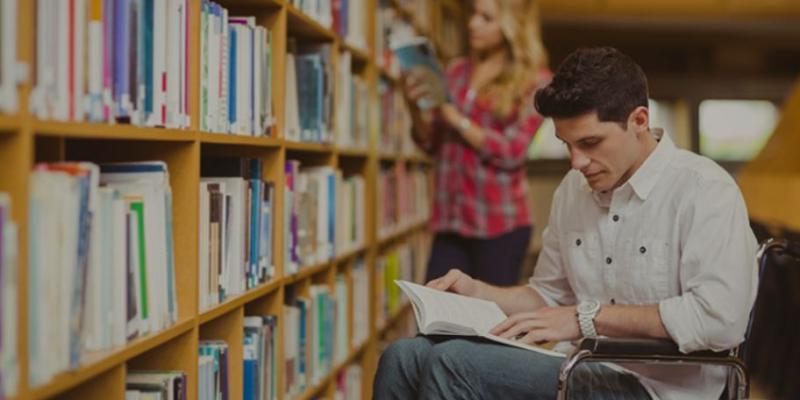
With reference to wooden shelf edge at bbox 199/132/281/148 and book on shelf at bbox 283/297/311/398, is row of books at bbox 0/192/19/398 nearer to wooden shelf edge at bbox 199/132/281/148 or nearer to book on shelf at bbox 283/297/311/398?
wooden shelf edge at bbox 199/132/281/148

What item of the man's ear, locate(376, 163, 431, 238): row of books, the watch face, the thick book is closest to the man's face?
the man's ear

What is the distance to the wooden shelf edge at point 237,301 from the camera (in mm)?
2121

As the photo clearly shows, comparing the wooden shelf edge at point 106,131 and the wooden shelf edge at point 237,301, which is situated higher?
the wooden shelf edge at point 106,131

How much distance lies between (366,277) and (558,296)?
1.54m

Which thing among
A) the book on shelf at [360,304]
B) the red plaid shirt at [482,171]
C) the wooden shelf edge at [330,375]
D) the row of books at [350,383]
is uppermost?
the red plaid shirt at [482,171]

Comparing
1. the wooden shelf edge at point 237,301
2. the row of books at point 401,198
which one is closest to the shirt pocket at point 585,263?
the wooden shelf edge at point 237,301

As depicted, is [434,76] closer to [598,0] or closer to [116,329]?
[116,329]

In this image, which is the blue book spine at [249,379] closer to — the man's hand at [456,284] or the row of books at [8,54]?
the man's hand at [456,284]

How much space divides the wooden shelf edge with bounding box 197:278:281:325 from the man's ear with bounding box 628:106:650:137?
923 mm

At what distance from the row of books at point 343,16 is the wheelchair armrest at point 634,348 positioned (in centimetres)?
132

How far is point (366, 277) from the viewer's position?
12.4 feet

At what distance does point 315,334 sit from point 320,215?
1.15ft

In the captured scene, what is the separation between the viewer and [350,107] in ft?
11.4

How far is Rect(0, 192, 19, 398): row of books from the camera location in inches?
51.7
